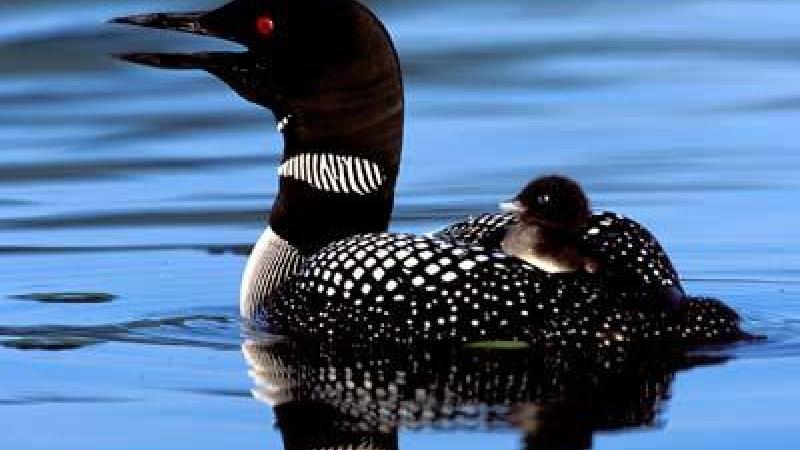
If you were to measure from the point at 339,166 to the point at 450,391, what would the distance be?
1.20 meters

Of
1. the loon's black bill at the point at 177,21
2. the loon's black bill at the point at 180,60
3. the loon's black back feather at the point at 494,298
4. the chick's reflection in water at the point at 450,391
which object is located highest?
the loon's black bill at the point at 177,21

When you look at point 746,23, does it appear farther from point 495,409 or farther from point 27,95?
point 495,409

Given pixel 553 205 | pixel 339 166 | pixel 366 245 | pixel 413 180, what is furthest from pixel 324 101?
pixel 413 180

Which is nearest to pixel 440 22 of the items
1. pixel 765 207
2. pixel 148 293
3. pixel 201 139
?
pixel 201 139

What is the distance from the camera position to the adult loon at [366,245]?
783 cm

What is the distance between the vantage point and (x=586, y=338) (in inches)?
308

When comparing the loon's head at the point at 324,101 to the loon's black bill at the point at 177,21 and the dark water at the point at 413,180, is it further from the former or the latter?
the dark water at the point at 413,180

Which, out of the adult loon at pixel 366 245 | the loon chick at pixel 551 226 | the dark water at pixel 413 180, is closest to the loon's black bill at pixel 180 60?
the adult loon at pixel 366 245

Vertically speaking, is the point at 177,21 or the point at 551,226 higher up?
the point at 177,21

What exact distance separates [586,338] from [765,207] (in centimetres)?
270

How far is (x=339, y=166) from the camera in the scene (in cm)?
Result: 852

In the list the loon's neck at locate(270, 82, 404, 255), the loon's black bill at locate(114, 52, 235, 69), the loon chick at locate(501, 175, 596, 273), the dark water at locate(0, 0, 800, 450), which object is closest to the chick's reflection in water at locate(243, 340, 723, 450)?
the dark water at locate(0, 0, 800, 450)

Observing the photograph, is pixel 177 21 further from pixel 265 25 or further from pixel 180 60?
pixel 265 25

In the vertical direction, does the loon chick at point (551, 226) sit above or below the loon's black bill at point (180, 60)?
below
